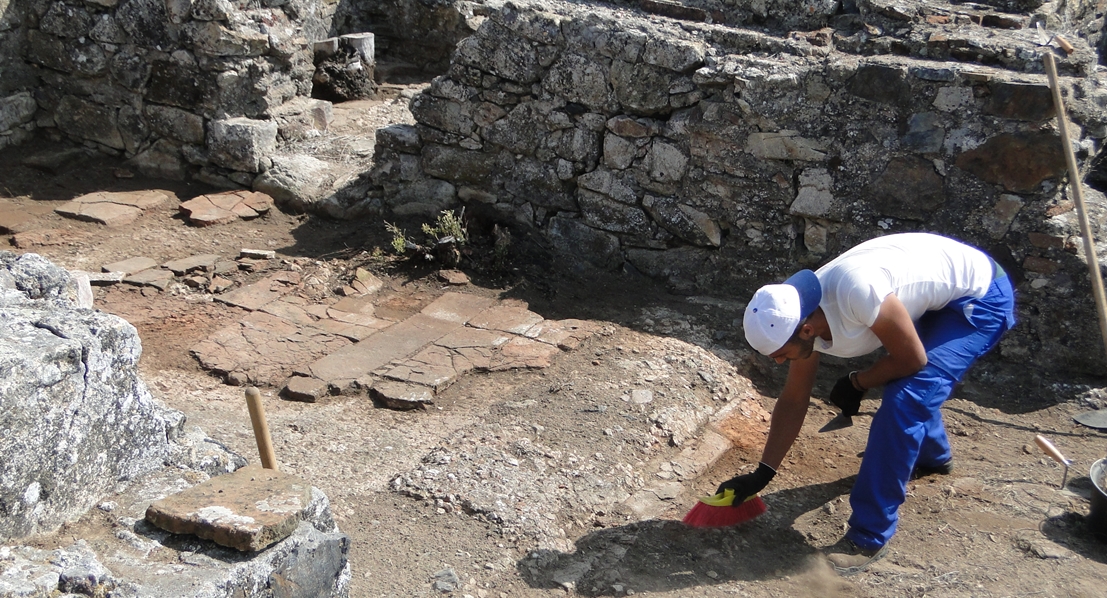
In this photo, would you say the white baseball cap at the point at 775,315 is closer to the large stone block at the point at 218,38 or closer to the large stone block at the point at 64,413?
the large stone block at the point at 64,413

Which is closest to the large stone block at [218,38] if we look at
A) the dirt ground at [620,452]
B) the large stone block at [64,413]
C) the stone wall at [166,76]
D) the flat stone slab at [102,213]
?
the stone wall at [166,76]

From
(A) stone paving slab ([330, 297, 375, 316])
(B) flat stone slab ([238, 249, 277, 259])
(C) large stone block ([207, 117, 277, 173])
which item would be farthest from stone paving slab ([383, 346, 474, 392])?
(C) large stone block ([207, 117, 277, 173])

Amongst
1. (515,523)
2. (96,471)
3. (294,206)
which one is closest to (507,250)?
(294,206)

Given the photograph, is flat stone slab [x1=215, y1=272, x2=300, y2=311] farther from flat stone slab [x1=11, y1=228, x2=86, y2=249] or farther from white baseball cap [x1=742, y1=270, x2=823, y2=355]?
white baseball cap [x1=742, y1=270, x2=823, y2=355]

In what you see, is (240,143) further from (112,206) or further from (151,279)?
(151,279)

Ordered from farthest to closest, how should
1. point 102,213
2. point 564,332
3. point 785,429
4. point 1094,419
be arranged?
1. point 102,213
2. point 564,332
3. point 1094,419
4. point 785,429

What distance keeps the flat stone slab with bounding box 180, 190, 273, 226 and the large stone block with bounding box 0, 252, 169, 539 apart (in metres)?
3.26

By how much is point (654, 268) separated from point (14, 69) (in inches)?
183

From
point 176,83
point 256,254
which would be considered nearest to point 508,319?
point 256,254

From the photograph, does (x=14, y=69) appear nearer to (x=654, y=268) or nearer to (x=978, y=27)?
(x=654, y=268)

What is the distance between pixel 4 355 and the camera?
82.3 inches

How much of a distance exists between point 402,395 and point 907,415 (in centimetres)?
205

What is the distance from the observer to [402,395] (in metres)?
4.05

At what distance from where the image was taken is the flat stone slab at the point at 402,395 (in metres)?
4.02
